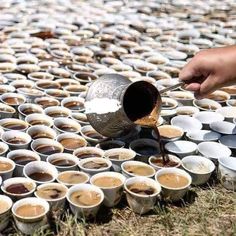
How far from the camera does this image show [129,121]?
2.96 m

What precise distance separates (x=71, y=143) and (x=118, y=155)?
34cm

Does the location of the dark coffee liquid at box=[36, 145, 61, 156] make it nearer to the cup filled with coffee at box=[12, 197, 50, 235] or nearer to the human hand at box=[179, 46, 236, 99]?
the cup filled with coffee at box=[12, 197, 50, 235]

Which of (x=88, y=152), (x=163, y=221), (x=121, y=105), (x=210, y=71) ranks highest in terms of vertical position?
(x=210, y=71)

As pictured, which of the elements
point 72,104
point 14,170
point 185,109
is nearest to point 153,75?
point 185,109

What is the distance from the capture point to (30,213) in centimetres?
253

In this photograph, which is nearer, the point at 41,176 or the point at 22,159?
the point at 41,176

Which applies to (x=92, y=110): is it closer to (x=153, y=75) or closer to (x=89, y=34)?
(x=153, y=75)

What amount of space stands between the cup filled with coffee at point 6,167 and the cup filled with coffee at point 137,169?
2.12 feet

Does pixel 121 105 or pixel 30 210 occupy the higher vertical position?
pixel 121 105

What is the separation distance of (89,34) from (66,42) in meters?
0.36

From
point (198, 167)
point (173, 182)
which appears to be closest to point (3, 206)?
point (173, 182)

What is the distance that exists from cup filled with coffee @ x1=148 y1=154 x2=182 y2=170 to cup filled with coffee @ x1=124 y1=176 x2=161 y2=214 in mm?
227

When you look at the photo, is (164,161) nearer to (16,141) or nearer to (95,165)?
(95,165)

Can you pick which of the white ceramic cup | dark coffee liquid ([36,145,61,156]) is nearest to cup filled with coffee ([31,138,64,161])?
dark coffee liquid ([36,145,61,156])
